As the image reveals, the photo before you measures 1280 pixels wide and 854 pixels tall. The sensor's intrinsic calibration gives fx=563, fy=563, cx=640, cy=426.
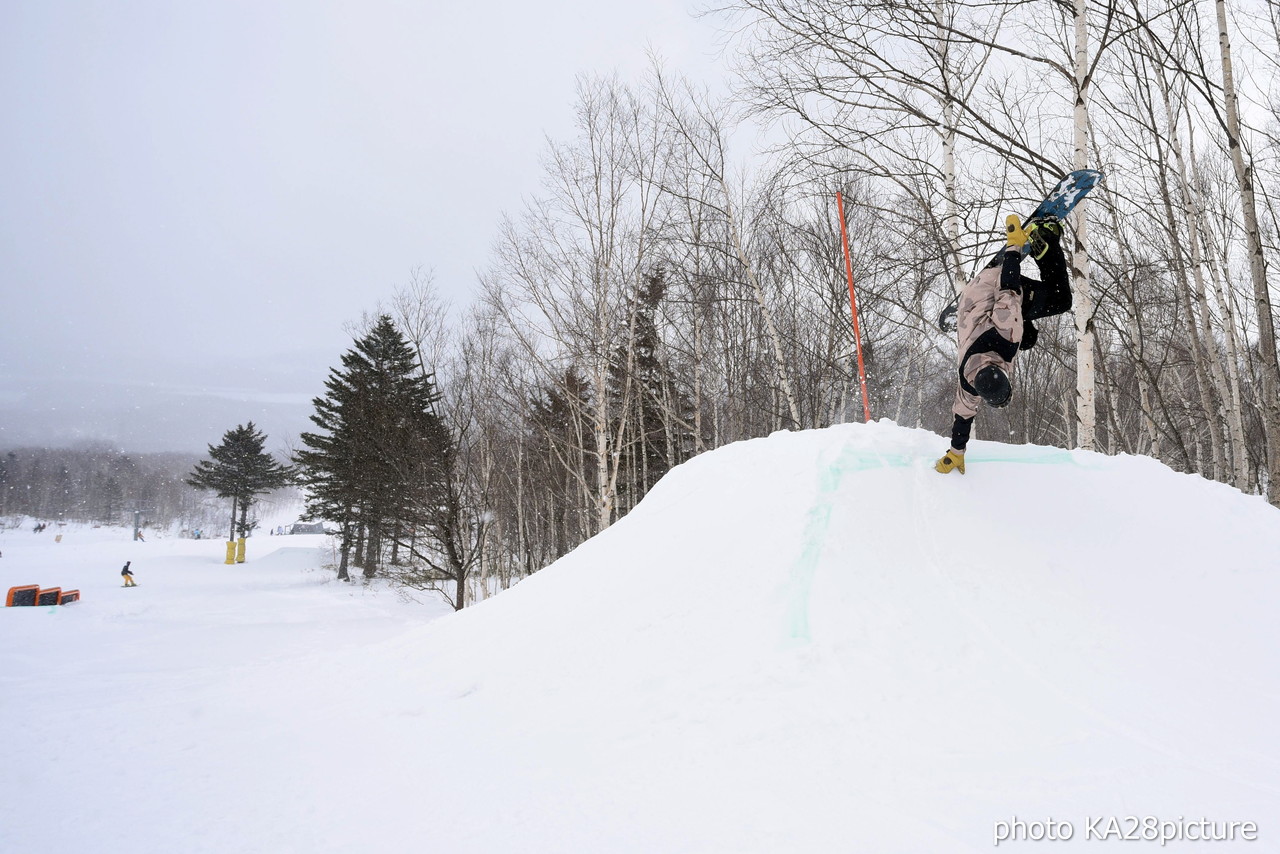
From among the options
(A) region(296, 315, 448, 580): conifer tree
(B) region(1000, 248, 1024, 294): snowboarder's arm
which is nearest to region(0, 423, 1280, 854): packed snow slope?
(B) region(1000, 248, 1024, 294): snowboarder's arm

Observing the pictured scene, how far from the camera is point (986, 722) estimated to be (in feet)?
8.20

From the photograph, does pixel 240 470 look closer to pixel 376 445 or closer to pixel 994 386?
pixel 376 445

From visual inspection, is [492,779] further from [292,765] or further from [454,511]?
[454,511]

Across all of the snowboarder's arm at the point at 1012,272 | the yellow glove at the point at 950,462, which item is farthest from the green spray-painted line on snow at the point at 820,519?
the snowboarder's arm at the point at 1012,272

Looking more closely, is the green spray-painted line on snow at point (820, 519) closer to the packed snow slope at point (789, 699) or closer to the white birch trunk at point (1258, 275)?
the packed snow slope at point (789, 699)

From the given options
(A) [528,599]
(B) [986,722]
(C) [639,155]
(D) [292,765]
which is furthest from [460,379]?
(B) [986,722]

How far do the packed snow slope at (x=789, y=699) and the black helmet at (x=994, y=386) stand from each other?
0.72 m

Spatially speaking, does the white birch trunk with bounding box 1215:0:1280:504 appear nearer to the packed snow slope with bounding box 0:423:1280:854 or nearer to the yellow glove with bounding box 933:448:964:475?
the packed snow slope with bounding box 0:423:1280:854

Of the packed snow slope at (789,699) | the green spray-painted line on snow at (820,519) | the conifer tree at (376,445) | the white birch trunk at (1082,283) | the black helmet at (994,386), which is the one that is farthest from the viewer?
the conifer tree at (376,445)

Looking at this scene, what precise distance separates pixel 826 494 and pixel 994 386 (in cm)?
136

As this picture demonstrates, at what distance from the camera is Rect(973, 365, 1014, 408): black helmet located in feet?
12.7

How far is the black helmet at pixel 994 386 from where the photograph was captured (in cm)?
388

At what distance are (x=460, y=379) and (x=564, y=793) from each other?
17.2 meters

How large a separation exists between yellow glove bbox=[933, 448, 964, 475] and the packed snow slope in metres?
0.09
